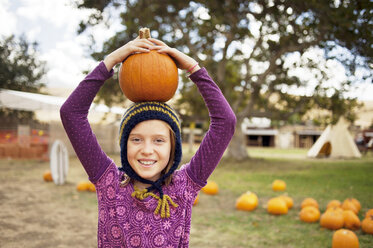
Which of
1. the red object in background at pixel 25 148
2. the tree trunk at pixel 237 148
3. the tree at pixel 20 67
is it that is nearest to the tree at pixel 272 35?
the tree trunk at pixel 237 148

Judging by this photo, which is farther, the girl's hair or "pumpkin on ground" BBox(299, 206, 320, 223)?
"pumpkin on ground" BBox(299, 206, 320, 223)

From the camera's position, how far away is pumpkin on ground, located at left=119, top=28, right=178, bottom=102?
1852 mm

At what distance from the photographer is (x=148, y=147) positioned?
5.92 feet

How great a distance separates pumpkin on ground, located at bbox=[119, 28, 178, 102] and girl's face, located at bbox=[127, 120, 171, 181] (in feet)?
0.59

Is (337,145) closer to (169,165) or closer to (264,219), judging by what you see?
(264,219)

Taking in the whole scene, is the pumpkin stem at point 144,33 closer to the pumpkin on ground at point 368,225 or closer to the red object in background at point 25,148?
the pumpkin on ground at point 368,225

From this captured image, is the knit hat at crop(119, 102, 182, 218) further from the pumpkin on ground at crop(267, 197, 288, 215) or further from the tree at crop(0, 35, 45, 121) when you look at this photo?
the tree at crop(0, 35, 45, 121)

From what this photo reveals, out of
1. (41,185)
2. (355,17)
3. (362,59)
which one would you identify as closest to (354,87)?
(362,59)

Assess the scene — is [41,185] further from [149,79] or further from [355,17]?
[355,17]

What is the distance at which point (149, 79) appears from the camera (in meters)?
1.84

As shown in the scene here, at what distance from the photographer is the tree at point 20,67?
74.8 feet

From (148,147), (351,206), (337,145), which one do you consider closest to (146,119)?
(148,147)

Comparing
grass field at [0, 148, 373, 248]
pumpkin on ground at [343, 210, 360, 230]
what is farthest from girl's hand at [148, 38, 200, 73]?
pumpkin on ground at [343, 210, 360, 230]

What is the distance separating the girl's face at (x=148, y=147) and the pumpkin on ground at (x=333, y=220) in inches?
162
